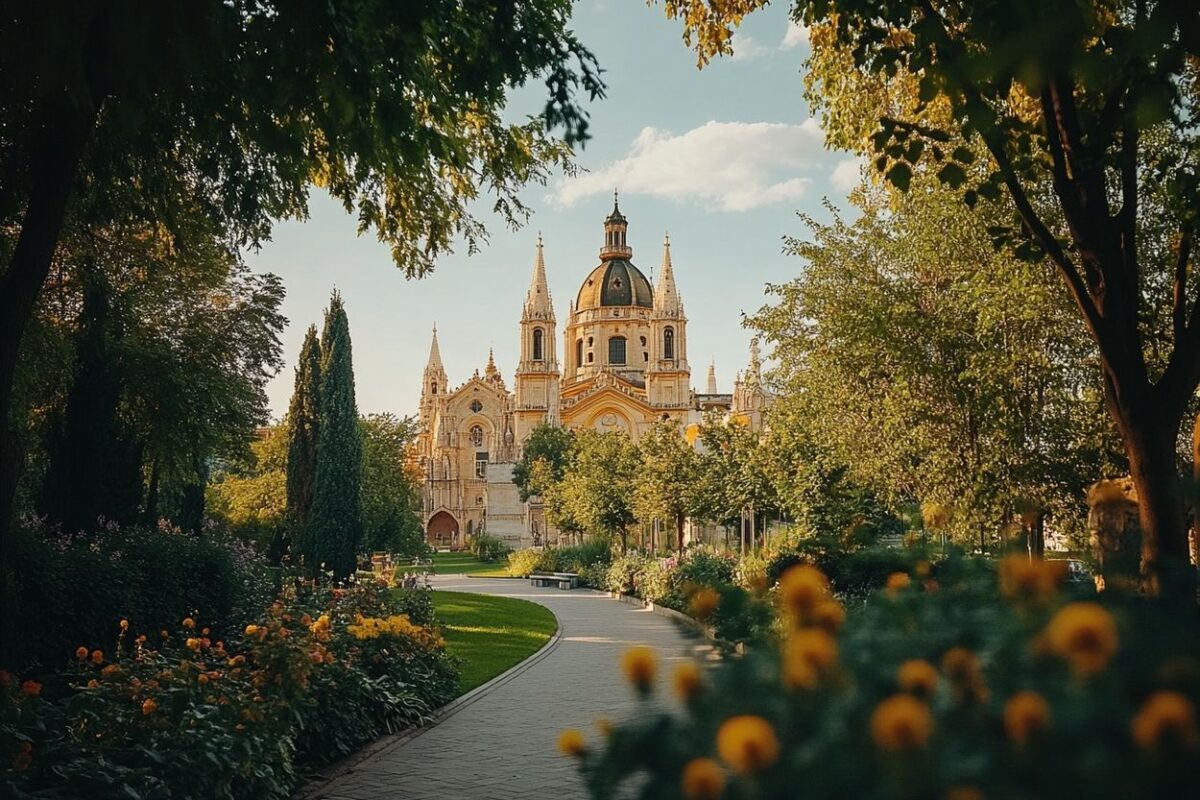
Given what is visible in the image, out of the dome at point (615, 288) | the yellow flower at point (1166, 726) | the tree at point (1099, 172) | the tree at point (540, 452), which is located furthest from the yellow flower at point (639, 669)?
the dome at point (615, 288)

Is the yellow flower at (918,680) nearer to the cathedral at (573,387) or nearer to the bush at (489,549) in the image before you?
the bush at (489,549)

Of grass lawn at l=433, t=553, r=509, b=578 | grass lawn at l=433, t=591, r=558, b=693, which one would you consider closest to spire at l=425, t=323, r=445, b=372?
grass lawn at l=433, t=553, r=509, b=578

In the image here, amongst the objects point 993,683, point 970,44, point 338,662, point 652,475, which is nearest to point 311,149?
point 338,662

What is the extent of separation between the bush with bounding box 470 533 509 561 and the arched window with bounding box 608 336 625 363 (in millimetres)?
43824

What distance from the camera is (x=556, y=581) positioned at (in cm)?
4141

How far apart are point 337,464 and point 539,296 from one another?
81194 mm

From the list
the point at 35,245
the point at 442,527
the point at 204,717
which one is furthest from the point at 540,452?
the point at 35,245

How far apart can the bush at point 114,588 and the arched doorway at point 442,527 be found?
95.3 m

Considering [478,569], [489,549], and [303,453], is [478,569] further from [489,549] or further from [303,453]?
[303,453]

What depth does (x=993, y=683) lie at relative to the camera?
203cm

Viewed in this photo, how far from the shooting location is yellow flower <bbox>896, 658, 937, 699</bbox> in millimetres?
1982

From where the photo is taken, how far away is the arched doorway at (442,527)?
10942cm

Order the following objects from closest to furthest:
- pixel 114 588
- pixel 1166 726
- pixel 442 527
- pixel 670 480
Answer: pixel 1166 726 < pixel 114 588 < pixel 670 480 < pixel 442 527

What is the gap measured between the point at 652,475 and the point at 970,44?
1166 inches
